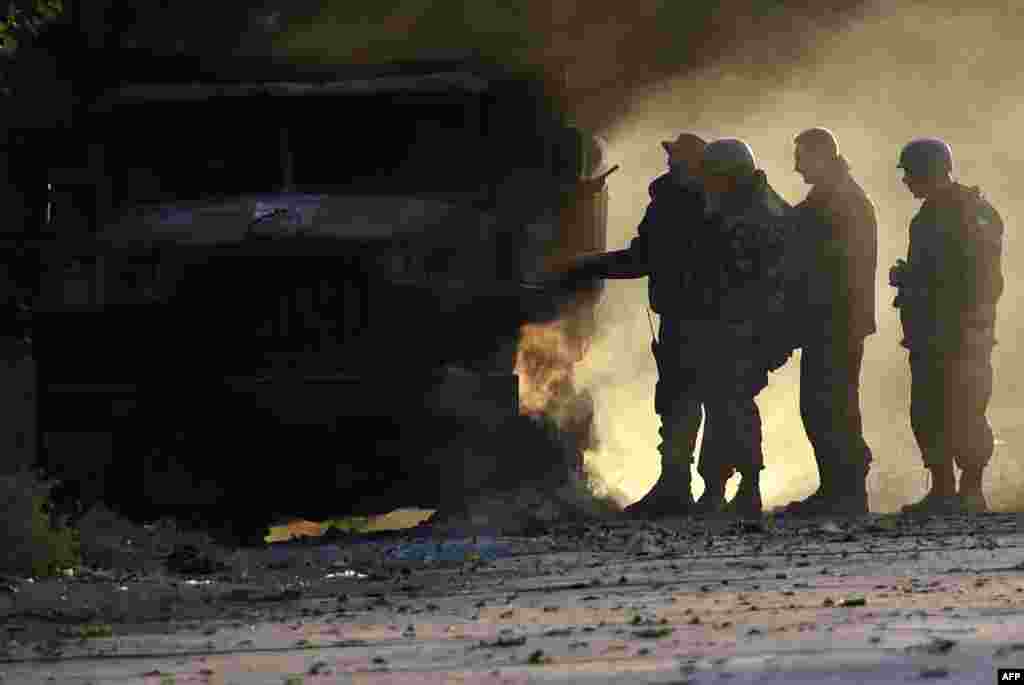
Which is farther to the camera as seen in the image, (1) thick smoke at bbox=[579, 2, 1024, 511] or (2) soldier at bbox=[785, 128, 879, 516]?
(1) thick smoke at bbox=[579, 2, 1024, 511]

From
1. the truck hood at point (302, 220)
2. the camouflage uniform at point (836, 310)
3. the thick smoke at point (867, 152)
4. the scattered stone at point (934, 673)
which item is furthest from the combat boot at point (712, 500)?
the scattered stone at point (934, 673)

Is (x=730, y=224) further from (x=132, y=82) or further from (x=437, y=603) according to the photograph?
(x=437, y=603)

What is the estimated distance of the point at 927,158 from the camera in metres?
14.2

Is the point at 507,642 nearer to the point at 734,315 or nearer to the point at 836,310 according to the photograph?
the point at 734,315

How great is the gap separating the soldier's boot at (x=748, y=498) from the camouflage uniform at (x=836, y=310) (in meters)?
0.39

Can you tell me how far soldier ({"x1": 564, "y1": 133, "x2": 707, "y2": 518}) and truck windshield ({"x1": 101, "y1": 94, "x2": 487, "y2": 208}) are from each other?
1147mm

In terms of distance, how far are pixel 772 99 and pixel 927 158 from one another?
25.9 ft

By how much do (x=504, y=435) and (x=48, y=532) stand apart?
3837mm

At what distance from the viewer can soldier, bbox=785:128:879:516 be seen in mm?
14469

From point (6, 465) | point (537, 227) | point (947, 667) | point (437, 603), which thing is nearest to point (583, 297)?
point (537, 227)

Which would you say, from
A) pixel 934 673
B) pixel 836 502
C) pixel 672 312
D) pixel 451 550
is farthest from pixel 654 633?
pixel 672 312

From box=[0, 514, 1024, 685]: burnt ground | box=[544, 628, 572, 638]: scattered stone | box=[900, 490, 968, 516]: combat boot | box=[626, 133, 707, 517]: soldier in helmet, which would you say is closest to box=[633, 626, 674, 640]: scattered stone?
box=[0, 514, 1024, 685]: burnt ground

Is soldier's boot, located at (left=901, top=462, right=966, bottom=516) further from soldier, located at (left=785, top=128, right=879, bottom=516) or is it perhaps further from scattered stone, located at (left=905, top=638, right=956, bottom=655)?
scattered stone, located at (left=905, top=638, right=956, bottom=655)

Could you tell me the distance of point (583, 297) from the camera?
16.5 m
